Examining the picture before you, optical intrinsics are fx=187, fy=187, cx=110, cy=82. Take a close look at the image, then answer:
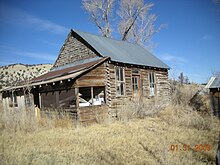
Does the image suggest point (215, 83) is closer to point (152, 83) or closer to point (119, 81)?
point (152, 83)

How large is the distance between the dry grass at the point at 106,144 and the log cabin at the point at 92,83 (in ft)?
Result: 7.29

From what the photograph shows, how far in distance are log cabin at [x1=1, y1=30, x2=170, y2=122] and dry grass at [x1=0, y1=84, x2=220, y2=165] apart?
2.22 metres

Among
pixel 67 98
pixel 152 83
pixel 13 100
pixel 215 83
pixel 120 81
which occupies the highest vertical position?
pixel 120 81

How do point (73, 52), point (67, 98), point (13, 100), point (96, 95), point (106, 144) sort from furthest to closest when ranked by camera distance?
point (13, 100) → point (73, 52) → point (96, 95) → point (67, 98) → point (106, 144)

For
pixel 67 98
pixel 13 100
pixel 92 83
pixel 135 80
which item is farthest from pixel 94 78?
pixel 13 100

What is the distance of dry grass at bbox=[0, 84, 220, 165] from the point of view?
199 inches

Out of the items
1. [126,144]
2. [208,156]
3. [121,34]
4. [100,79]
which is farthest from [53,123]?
[121,34]

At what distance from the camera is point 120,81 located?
13289 mm

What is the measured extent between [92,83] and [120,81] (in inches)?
111

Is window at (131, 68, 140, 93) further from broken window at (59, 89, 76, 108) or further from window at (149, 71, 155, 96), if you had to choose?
broken window at (59, 89, 76, 108)

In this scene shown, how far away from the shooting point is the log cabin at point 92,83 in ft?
35.0

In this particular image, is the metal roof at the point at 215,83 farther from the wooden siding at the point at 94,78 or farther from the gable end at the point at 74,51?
the gable end at the point at 74,51

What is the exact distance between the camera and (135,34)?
1163 inches

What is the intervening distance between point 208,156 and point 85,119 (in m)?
6.63
